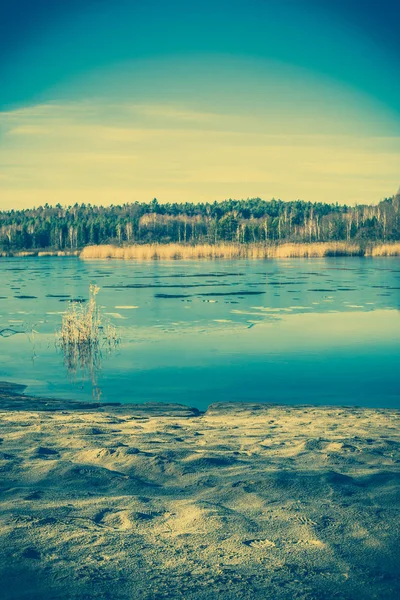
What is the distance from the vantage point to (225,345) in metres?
14.1

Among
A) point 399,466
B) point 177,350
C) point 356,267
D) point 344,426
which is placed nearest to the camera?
point 399,466

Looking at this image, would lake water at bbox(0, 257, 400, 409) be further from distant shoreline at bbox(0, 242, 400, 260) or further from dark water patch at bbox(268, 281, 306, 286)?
distant shoreline at bbox(0, 242, 400, 260)

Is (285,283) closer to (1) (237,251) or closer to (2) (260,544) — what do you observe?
(1) (237,251)

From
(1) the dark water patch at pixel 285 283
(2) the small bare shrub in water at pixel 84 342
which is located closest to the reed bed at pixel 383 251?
Answer: (1) the dark water patch at pixel 285 283

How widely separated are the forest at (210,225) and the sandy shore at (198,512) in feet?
170

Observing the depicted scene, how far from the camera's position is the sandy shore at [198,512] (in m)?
3.20

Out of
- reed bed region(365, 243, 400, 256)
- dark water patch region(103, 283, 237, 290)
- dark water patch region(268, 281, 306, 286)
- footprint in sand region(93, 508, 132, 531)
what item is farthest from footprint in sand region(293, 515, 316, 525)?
reed bed region(365, 243, 400, 256)

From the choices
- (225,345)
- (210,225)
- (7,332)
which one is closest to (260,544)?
(225,345)

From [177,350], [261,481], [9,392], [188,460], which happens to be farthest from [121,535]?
[177,350]

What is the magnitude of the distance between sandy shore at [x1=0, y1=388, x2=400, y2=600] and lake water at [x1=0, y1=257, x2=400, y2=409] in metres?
3.30

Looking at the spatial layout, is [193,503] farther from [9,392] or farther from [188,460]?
[9,392]

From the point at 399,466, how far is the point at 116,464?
2.40 meters

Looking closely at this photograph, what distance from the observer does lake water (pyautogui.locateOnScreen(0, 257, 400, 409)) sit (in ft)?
33.9

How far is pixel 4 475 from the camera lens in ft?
16.3
